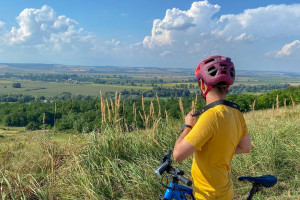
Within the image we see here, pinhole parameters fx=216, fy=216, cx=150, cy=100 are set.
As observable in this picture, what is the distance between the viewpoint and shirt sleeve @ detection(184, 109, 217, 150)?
1.62 metres

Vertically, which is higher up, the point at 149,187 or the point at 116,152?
the point at 116,152

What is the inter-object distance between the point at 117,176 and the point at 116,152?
0.66m

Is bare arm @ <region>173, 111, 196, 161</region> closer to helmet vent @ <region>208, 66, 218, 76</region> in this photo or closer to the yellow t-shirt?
the yellow t-shirt

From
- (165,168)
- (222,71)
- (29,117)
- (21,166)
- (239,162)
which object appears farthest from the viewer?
(29,117)

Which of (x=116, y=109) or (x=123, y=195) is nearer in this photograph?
(x=123, y=195)

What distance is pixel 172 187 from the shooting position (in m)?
1.99

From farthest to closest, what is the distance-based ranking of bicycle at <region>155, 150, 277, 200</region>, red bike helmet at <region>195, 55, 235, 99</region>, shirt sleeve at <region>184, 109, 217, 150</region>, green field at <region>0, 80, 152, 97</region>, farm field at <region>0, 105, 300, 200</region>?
green field at <region>0, 80, 152, 97</region> < farm field at <region>0, 105, 300, 200</region> < bicycle at <region>155, 150, 277, 200</region> < red bike helmet at <region>195, 55, 235, 99</region> < shirt sleeve at <region>184, 109, 217, 150</region>

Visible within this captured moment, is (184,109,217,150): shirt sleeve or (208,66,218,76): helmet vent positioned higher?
(208,66,218,76): helmet vent

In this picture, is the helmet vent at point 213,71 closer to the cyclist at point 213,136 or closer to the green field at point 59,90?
the cyclist at point 213,136

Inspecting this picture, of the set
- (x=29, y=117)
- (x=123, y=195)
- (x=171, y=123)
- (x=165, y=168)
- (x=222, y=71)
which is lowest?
(x=29, y=117)

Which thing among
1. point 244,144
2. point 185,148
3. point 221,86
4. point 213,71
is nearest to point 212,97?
point 221,86

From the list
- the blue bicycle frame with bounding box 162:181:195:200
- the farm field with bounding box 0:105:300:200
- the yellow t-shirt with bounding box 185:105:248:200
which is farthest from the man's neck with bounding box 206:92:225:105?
the farm field with bounding box 0:105:300:200

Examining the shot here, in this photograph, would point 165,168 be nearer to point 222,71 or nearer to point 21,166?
point 222,71

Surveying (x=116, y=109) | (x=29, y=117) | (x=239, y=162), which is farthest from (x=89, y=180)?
(x=29, y=117)
